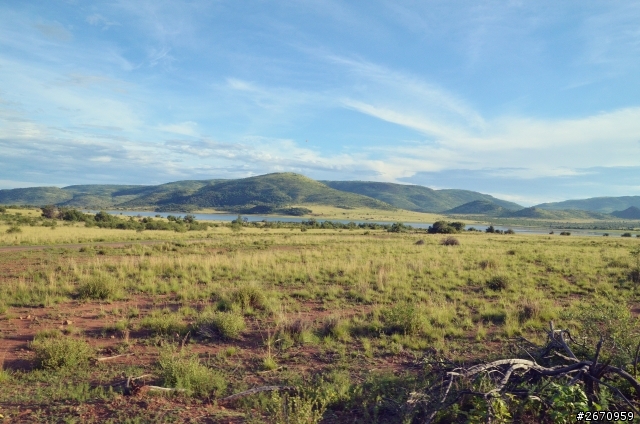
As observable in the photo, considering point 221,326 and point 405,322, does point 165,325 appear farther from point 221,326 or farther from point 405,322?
point 405,322

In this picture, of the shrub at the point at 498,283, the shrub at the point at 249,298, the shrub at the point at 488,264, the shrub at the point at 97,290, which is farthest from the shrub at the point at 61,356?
the shrub at the point at 488,264

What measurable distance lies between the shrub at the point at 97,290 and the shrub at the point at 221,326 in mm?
5055

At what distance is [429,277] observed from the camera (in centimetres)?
1608

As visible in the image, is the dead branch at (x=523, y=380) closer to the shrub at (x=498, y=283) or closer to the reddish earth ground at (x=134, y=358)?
the reddish earth ground at (x=134, y=358)

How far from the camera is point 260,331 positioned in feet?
29.2

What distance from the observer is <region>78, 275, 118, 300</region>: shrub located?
11.9 m

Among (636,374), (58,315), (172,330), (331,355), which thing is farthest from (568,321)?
(58,315)

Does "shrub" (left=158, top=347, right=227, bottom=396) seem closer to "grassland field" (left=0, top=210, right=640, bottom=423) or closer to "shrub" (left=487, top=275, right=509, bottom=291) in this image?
"grassland field" (left=0, top=210, right=640, bottom=423)

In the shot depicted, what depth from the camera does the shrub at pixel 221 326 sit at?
833 cm

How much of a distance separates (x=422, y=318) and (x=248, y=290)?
5115 mm

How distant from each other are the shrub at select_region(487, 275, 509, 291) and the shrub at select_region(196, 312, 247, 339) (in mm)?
10207

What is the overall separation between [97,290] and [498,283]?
46.5 ft

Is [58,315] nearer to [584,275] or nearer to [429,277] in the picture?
[429,277]

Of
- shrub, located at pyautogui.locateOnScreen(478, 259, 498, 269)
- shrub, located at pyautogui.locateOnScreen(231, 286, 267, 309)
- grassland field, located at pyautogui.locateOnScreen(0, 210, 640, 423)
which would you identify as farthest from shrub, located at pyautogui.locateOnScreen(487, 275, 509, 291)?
shrub, located at pyautogui.locateOnScreen(231, 286, 267, 309)
